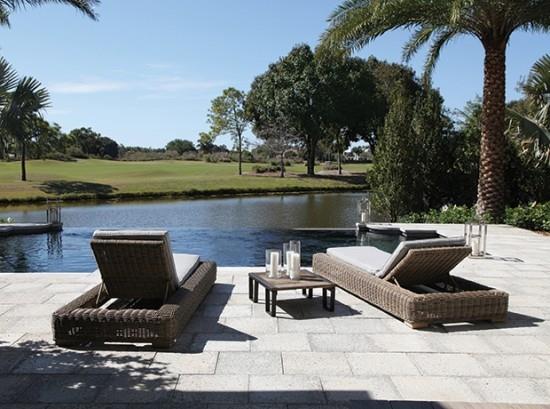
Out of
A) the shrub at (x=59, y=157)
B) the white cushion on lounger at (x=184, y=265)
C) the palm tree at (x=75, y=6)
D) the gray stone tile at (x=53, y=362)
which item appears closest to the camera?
the gray stone tile at (x=53, y=362)

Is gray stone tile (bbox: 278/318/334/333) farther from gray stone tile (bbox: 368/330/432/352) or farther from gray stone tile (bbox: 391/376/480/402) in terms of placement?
gray stone tile (bbox: 391/376/480/402)

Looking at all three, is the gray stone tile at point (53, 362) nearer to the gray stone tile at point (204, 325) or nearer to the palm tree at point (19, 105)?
the gray stone tile at point (204, 325)

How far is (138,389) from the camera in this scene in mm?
3342

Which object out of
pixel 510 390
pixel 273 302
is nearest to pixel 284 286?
pixel 273 302

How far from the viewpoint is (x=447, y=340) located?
442 centimetres

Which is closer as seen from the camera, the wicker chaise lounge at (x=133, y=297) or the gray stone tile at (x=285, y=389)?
the gray stone tile at (x=285, y=389)

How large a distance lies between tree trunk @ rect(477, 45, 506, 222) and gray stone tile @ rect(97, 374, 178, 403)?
1157 centimetres

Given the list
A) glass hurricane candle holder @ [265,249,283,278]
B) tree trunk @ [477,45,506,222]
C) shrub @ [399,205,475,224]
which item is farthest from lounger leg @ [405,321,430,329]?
tree trunk @ [477,45,506,222]

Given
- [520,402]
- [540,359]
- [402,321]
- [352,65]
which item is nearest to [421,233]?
[402,321]

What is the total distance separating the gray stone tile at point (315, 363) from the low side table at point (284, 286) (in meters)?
0.98

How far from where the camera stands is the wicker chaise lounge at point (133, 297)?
13.4 feet

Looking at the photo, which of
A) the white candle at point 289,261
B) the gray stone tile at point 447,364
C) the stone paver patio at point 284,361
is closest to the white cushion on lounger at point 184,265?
the stone paver patio at point 284,361

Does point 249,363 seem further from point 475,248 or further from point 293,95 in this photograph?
point 293,95

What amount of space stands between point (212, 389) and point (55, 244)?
9.37 metres
